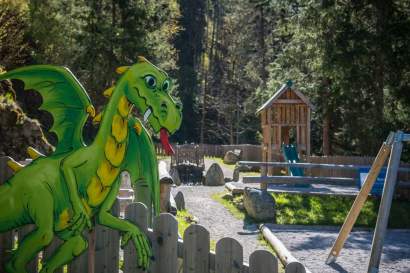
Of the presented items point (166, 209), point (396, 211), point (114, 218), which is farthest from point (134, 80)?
point (396, 211)

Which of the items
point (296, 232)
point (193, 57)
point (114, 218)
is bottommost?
point (296, 232)

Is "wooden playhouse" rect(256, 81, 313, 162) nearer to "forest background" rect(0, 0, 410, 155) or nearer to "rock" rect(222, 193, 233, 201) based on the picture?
"forest background" rect(0, 0, 410, 155)

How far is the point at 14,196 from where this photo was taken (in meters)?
4.62

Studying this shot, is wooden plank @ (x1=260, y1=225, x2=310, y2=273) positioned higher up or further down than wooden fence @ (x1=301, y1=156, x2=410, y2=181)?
further down

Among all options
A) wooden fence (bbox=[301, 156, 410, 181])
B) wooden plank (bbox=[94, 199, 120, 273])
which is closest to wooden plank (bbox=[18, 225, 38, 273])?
wooden plank (bbox=[94, 199, 120, 273])

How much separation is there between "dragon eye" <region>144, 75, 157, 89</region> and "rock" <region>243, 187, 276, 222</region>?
25.8 feet

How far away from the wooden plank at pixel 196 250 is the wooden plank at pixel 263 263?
0.58m

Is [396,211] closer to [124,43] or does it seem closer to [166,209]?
[166,209]

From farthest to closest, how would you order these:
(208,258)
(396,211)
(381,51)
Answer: (381,51) < (396,211) < (208,258)

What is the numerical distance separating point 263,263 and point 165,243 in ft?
3.64

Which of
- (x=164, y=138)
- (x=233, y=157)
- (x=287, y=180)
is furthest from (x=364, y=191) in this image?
(x=233, y=157)

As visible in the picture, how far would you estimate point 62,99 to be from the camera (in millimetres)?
4992

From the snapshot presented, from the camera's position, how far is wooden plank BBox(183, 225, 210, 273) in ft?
15.1

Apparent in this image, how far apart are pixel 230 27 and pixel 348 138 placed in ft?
96.1
